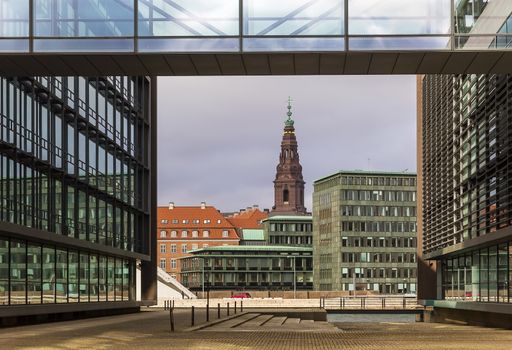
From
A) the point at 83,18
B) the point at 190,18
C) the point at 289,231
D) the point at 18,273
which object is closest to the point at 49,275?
the point at 18,273

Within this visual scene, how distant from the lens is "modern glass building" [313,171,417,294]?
160m

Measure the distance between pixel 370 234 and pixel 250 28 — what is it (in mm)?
138925

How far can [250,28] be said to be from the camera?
976 inches

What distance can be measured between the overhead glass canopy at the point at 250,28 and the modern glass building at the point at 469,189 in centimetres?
1443

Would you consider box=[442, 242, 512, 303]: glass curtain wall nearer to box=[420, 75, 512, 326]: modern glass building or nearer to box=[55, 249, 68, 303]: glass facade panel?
box=[420, 75, 512, 326]: modern glass building

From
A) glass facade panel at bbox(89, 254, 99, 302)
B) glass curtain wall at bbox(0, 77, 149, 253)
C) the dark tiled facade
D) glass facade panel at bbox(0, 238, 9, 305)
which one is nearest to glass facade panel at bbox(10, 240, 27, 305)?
glass facade panel at bbox(0, 238, 9, 305)

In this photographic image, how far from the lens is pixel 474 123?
4572 centimetres

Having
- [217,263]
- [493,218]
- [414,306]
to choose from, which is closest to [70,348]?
[493,218]

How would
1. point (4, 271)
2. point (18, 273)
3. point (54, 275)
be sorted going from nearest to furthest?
1. point (4, 271)
2. point (18, 273)
3. point (54, 275)

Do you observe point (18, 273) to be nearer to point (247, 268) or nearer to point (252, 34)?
point (252, 34)

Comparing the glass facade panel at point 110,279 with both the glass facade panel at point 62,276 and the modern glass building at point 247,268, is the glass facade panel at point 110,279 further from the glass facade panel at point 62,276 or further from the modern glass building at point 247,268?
the modern glass building at point 247,268

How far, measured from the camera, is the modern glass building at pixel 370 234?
15962cm

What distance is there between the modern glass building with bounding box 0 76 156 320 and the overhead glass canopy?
34.6 feet

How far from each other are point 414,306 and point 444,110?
31725 millimetres
